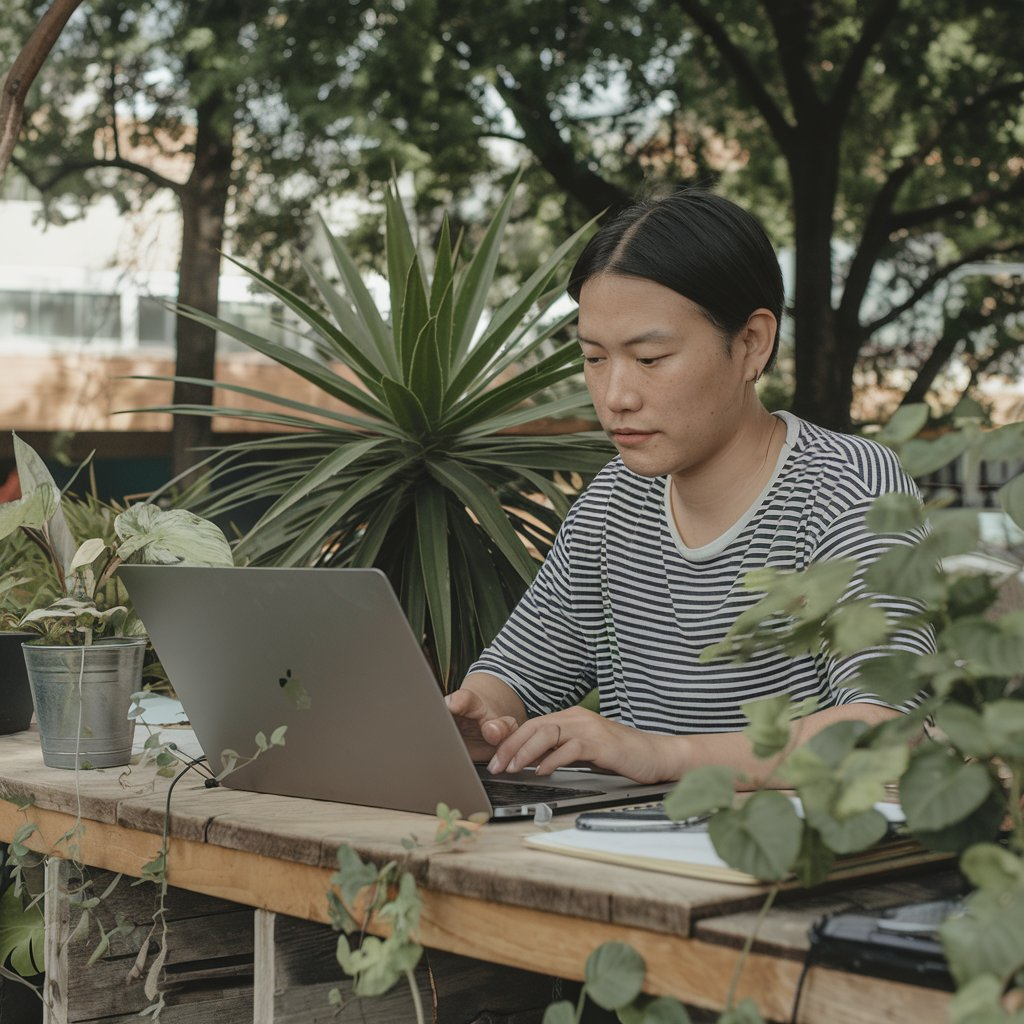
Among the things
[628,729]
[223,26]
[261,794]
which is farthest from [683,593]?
[223,26]

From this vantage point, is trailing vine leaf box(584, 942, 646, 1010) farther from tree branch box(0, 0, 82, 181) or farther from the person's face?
tree branch box(0, 0, 82, 181)

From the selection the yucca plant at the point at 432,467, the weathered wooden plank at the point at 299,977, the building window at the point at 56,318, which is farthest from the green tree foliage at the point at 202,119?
the weathered wooden plank at the point at 299,977

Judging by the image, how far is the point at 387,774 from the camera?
136cm

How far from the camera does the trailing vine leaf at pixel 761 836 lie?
933 mm

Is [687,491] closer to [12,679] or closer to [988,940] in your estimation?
[12,679]

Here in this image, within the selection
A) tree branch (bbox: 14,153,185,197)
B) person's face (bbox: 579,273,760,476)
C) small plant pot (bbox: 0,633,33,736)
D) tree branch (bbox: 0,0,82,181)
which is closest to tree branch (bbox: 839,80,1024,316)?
tree branch (bbox: 14,153,185,197)

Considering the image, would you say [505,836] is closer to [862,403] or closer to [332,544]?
[332,544]

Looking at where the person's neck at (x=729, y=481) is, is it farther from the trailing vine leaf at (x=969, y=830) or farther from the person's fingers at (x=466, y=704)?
the trailing vine leaf at (x=969, y=830)

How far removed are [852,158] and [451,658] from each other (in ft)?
26.1

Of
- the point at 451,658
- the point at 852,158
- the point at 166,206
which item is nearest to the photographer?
the point at 451,658

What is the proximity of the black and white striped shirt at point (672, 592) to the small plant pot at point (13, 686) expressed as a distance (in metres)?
0.67

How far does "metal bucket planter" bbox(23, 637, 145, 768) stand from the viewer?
5.61ft

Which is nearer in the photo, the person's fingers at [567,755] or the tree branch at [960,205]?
the person's fingers at [567,755]

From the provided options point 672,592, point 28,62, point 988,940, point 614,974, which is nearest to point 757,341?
point 672,592
